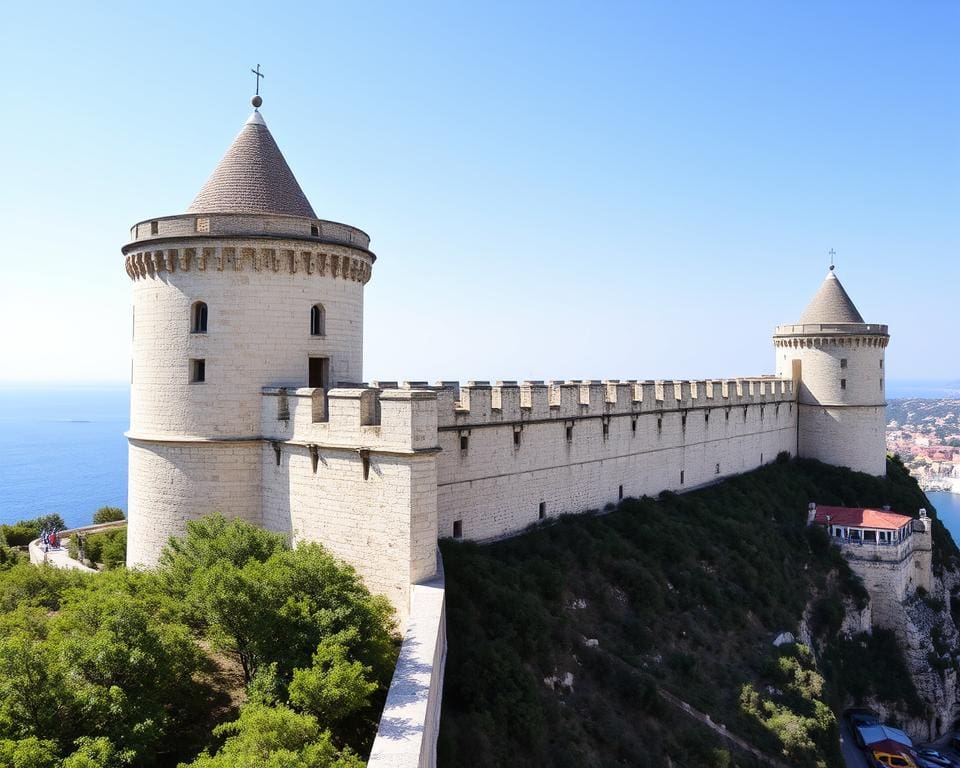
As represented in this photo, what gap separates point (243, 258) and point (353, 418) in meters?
6.00

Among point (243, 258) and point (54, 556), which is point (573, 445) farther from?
point (54, 556)

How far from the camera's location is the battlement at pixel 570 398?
2116cm

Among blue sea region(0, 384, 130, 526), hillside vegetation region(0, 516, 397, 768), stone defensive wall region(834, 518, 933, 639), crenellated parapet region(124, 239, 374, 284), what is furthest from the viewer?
blue sea region(0, 384, 130, 526)

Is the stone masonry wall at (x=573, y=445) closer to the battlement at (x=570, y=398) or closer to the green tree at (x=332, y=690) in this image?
the battlement at (x=570, y=398)

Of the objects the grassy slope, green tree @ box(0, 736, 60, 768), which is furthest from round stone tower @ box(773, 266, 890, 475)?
green tree @ box(0, 736, 60, 768)

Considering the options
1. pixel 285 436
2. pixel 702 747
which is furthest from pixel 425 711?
pixel 702 747

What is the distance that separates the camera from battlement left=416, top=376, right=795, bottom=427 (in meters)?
21.2

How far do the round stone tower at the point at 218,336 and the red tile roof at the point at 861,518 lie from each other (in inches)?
1146

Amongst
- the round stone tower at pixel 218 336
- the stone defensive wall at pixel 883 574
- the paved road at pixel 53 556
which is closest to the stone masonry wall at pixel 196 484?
the round stone tower at pixel 218 336

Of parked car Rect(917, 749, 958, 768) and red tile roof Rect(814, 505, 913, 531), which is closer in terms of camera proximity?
parked car Rect(917, 749, 958, 768)

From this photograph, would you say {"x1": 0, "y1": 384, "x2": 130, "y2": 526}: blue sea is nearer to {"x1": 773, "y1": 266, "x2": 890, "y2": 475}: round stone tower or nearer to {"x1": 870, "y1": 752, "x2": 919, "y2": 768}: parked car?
{"x1": 773, "y1": 266, "x2": 890, "y2": 475}: round stone tower

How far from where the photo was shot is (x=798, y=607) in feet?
94.8

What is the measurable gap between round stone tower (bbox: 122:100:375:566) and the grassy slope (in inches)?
267

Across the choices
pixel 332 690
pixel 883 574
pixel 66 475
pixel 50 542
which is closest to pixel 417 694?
pixel 332 690
